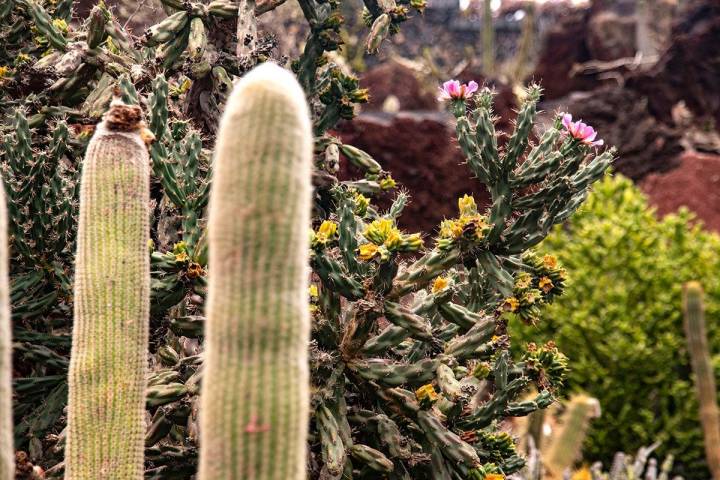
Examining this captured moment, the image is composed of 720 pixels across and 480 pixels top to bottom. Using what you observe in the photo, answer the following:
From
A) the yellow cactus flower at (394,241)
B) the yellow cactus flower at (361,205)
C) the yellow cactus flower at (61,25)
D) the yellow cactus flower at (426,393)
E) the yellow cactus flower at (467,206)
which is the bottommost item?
the yellow cactus flower at (426,393)

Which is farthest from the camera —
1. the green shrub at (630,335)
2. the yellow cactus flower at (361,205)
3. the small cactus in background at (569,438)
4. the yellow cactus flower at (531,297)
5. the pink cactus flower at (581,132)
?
the green shrub at (630,335)

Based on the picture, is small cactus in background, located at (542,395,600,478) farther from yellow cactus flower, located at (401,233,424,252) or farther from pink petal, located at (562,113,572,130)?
yellow cactus flower, located at (401,233,424,252)

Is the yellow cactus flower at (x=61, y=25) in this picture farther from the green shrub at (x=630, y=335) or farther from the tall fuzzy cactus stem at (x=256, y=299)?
the green shrub at (x=630, y=335)

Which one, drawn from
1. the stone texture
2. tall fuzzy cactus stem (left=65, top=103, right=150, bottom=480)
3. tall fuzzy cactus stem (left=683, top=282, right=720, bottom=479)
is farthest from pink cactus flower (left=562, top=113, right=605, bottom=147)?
the stone texture

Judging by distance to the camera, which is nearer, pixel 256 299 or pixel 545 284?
pixel 256 299

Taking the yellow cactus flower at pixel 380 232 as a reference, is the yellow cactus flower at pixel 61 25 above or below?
above

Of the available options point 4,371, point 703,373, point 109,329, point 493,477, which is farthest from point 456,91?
point 703,373

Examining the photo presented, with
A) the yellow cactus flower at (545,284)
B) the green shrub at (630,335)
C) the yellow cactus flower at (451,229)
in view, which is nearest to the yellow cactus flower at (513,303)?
the yellow cactus flower at (545,284)

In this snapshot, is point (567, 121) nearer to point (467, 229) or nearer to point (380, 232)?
point (467, 229)
